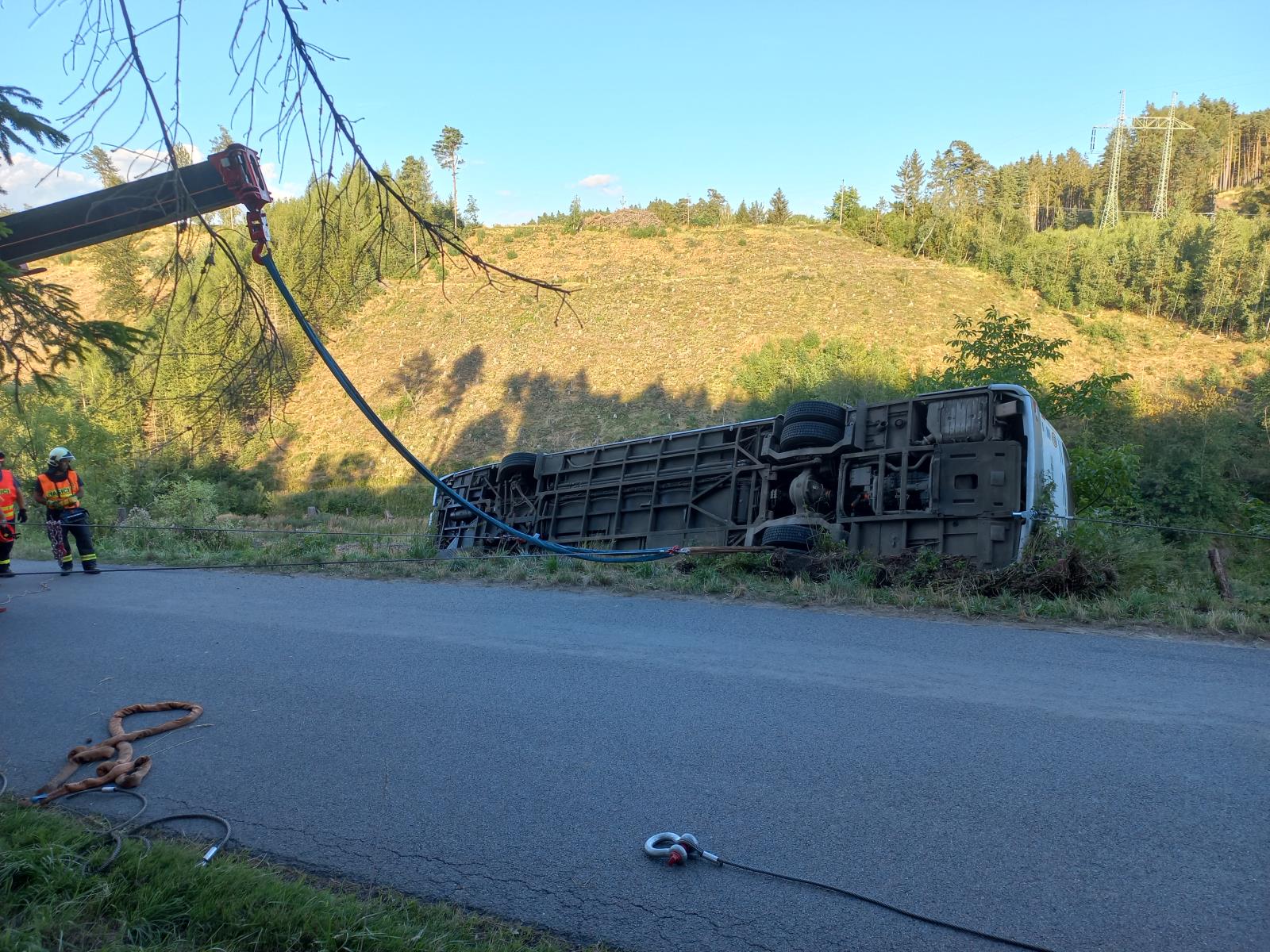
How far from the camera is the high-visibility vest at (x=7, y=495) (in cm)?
1142

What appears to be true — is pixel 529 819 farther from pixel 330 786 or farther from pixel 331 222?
pixel 331 222

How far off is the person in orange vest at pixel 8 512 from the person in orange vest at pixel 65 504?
392mm

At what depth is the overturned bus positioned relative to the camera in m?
10.8

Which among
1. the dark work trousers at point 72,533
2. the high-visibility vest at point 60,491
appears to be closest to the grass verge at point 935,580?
the dark work trousers at point 72,533

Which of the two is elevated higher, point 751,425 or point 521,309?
point 521,309

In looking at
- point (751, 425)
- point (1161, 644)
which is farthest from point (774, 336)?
point (1161, 644)

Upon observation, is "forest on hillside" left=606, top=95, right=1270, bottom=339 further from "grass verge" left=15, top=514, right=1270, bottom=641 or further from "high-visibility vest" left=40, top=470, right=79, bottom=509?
"high-visibility vest" left=40, top=470, right=79, bottom=509

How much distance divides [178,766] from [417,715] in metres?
1.33

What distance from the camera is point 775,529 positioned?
40.2 ft

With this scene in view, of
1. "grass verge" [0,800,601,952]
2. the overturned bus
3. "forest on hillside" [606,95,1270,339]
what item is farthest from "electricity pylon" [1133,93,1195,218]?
"grass verge" [0,800,601,952]

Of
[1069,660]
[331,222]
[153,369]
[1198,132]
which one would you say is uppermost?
[1198,132]

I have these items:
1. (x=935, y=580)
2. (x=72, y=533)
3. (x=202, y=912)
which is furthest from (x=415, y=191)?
(x=72, y=533)

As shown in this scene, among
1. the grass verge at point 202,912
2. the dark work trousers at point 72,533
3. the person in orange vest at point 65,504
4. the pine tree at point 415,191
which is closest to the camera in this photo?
the grass verge at point 202,912

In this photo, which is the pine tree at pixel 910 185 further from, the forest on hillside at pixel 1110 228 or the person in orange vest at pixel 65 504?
the person in orange vest at pixel 65 504
